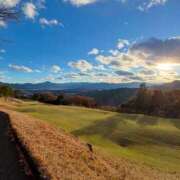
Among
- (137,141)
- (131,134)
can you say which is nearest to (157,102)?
(131,134)

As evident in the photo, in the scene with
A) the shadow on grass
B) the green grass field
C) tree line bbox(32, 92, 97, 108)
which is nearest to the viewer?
the green grass field

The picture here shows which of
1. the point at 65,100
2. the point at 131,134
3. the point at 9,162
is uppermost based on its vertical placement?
the point at 9,162

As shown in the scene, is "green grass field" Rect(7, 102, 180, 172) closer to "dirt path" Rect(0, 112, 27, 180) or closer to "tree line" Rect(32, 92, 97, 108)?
"dirt path" Rect(0, 112, 27, 180)

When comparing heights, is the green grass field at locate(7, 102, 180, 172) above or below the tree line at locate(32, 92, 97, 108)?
below

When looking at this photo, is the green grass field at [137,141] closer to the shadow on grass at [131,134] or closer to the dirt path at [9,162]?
the shadow on grass at [131,134]

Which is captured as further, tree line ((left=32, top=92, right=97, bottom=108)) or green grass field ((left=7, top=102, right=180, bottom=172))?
tree line ((left=32, top=92, right=97, bottom=108))

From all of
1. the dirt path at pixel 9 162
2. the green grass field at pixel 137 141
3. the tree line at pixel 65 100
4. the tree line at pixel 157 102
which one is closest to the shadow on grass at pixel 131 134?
the green grass field at pixel 137 141

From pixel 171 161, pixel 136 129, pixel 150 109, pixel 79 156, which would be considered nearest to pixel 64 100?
pixel 150 109

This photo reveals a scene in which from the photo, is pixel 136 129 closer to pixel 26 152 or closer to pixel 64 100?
pixel 26 152

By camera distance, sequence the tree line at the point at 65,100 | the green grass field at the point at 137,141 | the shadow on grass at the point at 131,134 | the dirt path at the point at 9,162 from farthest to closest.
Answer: the tree line at the point at 65,100
the shadow on grass at the point at 131,134
the green grass field at the point at 137,141
the dirt path at the point at 9,162

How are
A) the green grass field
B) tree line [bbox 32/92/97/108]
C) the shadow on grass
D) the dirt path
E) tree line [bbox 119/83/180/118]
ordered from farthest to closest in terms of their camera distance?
1. tree line [bbox 32/92/97/108]
2. tree line [bbox 119/83/180/118]
3. the shadow on grass
4. the green grass field
5. the dirt path

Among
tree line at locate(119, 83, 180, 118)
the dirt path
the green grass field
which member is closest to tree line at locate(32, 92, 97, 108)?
tree line at locate(119, 83, 180, 118)

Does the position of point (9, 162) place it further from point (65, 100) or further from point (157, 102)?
point (65, 100)

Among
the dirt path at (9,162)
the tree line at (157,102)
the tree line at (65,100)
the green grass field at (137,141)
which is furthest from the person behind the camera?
the tree line at (65,100)
